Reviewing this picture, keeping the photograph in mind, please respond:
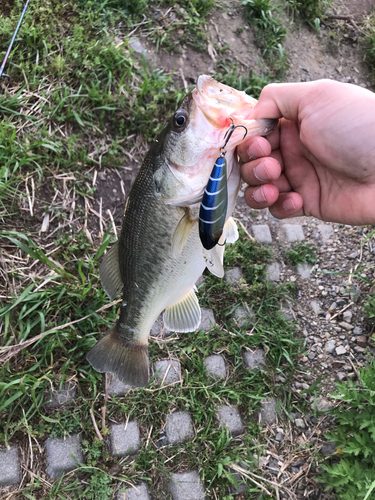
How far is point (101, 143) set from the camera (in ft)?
12.1

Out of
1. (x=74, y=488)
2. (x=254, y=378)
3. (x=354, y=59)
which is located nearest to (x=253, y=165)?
(x=254, y=378)

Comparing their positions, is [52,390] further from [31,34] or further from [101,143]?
[31,34]

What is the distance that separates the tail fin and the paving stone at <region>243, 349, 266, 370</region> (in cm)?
111

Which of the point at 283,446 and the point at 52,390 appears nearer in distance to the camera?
the point at 52,390

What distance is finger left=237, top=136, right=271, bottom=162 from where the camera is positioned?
205 centimetres

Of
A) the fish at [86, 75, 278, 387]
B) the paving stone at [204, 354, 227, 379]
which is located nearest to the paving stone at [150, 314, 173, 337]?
the paving stone at [204, 354, 227, 379]

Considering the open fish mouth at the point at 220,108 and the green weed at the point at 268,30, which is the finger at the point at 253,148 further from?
the green weed at the point at 268,30

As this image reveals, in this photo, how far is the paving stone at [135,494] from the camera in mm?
2744

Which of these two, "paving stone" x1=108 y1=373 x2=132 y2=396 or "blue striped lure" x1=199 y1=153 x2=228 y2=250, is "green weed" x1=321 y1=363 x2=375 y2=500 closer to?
"paving stone" x1=108 y1=373 x2=132 y2=396

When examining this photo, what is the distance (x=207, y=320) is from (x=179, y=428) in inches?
32.4

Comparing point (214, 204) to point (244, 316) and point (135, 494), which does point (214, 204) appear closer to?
point (244, 316)

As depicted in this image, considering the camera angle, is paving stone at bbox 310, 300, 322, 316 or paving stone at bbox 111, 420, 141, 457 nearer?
paving stone at bbox 111, 420, 141, 457

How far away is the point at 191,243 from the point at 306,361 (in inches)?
73.2

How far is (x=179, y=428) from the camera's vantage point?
298cm
